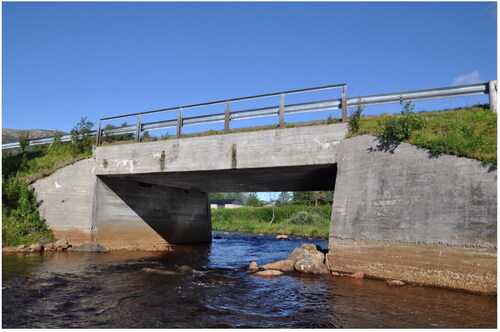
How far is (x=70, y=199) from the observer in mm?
18797

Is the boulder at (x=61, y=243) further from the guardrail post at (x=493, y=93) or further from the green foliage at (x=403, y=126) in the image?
the guardrail post at (x=493, y=93)

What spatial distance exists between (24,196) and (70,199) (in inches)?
91.3

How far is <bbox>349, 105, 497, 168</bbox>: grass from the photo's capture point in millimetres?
10234

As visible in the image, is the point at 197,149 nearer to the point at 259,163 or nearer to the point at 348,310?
the point at 259,163

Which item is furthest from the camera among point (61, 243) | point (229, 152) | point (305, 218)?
point (305, 218)

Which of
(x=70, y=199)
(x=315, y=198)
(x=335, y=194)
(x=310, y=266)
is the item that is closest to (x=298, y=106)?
(x=335, y=194)

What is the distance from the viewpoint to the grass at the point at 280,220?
39.7 metres

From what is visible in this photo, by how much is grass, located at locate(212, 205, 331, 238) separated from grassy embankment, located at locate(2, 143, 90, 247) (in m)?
24.7

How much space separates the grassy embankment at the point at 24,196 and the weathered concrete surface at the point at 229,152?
277cm

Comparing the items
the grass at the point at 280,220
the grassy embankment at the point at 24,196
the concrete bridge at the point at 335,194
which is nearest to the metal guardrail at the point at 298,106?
the concrete bridge at the point at 335,194

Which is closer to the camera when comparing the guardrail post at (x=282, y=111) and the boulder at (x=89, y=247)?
the guardrail post at (x=282, y=111)

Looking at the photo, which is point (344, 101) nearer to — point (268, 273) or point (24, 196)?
point (268, 273)

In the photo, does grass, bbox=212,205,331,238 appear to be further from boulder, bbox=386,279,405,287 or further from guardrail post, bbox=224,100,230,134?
boulder, bbox=386,279,405,287

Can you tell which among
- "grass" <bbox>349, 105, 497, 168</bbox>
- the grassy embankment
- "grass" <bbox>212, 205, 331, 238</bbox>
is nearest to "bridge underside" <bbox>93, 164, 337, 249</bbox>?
the grassy embankment
